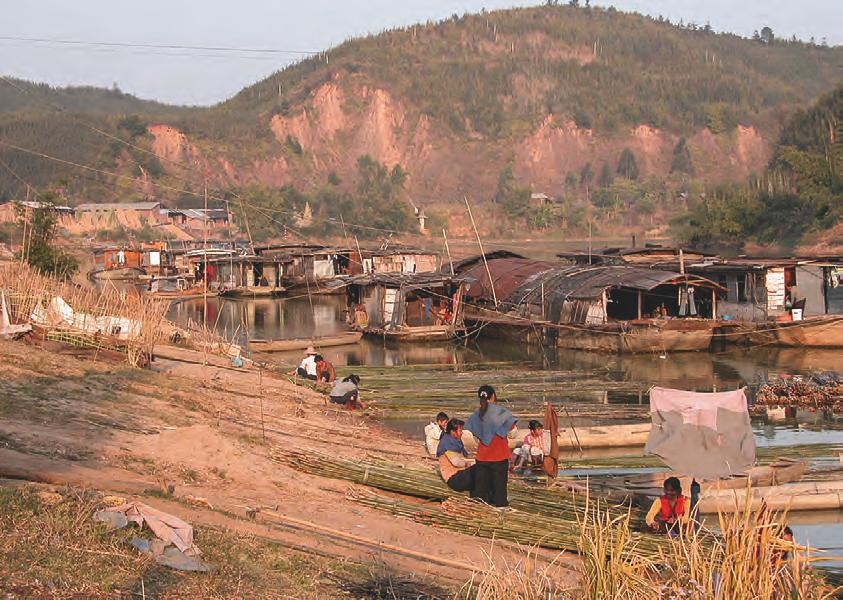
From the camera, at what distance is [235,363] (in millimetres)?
19750

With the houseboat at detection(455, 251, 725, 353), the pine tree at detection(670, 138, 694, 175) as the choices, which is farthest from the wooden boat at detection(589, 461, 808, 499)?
the pine tree at detection(670, 138, 694, 175)

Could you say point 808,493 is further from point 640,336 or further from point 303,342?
point 303,342

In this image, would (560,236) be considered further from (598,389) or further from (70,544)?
(70,544)

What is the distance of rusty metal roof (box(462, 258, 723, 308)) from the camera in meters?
26.3

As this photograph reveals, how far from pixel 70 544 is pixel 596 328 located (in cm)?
2084

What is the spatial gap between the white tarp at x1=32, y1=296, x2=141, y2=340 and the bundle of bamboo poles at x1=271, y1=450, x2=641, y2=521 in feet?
23.5

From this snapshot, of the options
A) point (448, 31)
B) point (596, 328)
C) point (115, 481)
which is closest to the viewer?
point (115, 481)

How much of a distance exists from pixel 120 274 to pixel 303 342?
28.7m

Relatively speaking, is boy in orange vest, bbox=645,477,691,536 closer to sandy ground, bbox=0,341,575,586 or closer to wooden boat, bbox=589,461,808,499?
sandy ground, bbox=0,341,575,586

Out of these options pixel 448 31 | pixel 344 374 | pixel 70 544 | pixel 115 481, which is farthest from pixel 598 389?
pixel 448 31

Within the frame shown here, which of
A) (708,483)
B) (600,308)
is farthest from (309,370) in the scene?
(600,308)

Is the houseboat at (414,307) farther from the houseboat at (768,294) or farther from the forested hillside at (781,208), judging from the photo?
the forested hillside at (781,208)

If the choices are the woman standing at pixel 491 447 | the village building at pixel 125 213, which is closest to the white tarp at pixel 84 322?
the woman standing at pixel 491 447

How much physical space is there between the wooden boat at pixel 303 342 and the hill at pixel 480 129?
56.4 metres
